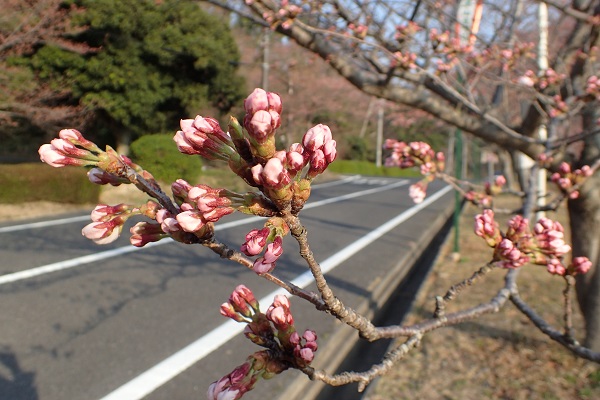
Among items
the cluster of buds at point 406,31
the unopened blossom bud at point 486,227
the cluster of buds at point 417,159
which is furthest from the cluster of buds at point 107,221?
the cluster of buds at point 406,31

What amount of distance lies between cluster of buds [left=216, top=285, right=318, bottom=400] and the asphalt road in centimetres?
279

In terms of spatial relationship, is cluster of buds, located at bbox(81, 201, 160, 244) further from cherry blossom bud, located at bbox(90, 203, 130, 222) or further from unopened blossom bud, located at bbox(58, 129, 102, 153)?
unopened blossom bud, located at bbox(58, 129, 102, 153)

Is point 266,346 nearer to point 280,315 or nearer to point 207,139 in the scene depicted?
point 280,315

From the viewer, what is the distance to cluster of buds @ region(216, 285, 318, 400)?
1114 mm

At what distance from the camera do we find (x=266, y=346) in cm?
123

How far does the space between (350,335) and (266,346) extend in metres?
4.21

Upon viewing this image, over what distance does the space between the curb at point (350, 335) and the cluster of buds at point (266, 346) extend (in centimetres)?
271

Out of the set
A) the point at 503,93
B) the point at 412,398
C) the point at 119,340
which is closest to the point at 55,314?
the point at 119,340

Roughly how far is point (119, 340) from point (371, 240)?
6.55 meters

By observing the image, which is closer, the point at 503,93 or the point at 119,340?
the point at 119,340

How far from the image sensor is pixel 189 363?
4227mm

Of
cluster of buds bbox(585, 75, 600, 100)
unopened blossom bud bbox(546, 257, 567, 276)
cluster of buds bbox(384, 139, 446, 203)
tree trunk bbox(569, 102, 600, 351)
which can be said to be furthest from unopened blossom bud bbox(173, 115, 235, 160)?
tree trunk bbox(569, 102, 600, 351)

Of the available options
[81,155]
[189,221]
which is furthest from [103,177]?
[189,221]

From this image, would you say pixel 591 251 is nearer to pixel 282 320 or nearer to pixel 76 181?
pixel 282 320
